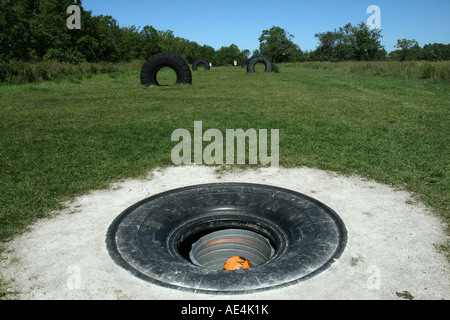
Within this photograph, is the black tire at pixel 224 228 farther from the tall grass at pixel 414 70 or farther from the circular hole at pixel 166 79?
the tall grass at pixel 414 70

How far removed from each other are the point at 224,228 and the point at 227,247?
18cm

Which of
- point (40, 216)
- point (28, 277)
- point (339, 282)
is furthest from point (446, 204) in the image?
point (40, 216)

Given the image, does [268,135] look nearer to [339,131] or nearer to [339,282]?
[339,131]

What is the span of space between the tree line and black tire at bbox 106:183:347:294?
19.9 meters

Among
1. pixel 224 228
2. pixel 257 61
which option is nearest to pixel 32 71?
pixel 224 228

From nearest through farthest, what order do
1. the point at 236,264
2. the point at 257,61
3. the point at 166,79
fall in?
the point at 236,264
the point at 166,79
the point at 257,61

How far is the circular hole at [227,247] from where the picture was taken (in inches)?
123

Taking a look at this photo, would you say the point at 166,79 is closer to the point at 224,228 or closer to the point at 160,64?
the point at 160,64

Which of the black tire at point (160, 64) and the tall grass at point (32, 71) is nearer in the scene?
the black tire at point (160, 64)

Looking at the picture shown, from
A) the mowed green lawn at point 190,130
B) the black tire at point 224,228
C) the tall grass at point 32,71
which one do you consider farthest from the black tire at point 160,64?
the black tire at point 224,228

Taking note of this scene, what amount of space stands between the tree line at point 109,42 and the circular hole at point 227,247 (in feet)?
66.0

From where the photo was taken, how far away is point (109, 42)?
48.7m

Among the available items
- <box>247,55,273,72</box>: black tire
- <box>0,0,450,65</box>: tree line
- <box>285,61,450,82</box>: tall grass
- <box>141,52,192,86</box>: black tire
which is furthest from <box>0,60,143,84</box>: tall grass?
<box>285,61,450,82</box>: tall grass

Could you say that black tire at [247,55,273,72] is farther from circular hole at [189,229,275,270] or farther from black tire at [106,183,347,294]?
circular hole at [189,229,275,270]
